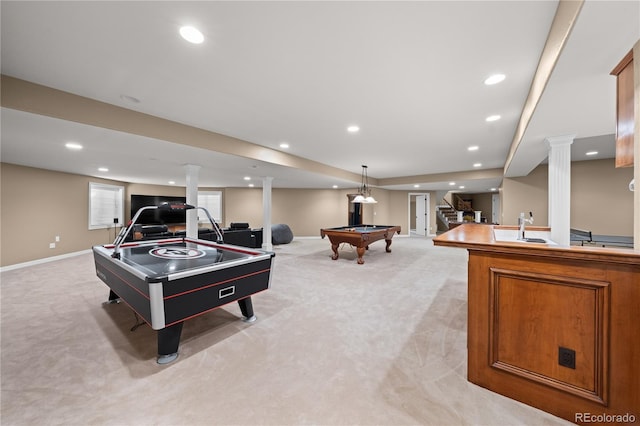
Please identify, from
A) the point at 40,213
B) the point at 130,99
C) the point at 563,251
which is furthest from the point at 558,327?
the point at 40,213

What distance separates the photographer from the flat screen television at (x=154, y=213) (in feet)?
26.4

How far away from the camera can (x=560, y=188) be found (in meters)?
2.77

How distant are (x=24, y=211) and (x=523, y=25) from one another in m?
8.77

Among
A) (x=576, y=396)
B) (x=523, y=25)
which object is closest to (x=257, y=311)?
(x=576, y=396)

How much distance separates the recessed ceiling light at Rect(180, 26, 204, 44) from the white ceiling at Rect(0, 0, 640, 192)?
0.15 feet

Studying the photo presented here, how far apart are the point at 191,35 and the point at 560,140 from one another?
167 inches

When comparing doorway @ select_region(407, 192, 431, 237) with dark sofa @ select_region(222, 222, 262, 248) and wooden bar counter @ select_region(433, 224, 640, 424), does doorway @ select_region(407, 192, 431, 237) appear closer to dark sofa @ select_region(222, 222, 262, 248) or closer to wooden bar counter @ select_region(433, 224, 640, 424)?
dark sofa @ select_region(222, 222, 262, 248)

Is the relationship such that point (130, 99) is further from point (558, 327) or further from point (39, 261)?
point (39, 261)

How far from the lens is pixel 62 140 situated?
3.33m

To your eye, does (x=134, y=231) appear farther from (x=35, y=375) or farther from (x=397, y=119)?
(x=397, y=119)

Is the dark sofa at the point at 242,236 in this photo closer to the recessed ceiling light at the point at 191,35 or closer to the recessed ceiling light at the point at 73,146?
the recessed ceiling light at the point at 73,146

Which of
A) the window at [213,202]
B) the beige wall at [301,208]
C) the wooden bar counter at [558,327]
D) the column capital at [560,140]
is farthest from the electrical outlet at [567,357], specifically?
the window at [213,202]

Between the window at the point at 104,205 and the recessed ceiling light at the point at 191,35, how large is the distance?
757 cm

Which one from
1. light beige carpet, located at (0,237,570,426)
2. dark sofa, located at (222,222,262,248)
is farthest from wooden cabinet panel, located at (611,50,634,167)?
dark sofa, located at (222,222,262,248)
